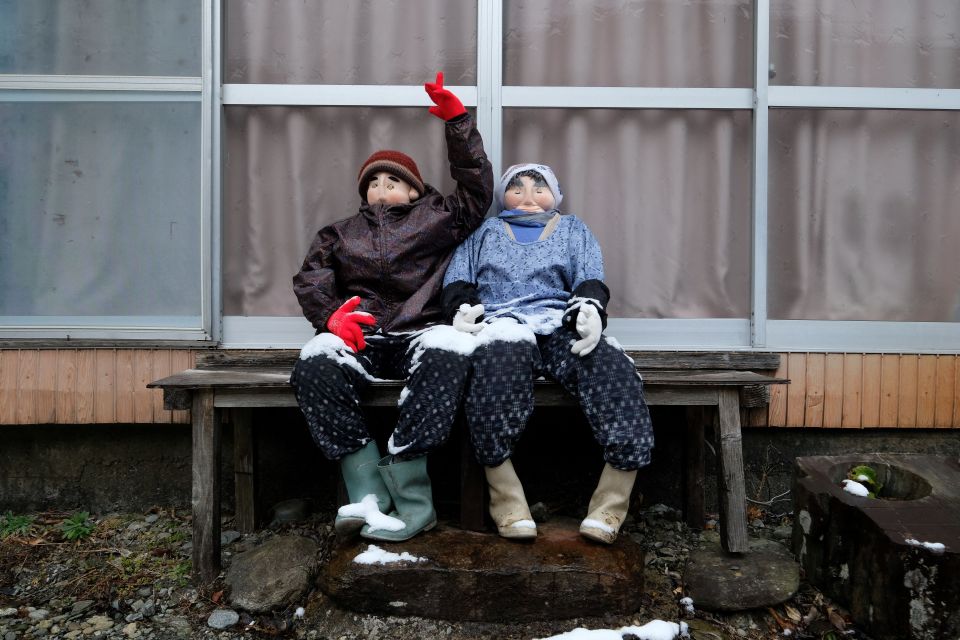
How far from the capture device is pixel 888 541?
1.97m

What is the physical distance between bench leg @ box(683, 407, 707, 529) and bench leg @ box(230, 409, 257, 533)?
178 centimetres

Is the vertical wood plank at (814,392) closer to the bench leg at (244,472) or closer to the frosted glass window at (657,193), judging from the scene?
the frosted glass window at (657,193)

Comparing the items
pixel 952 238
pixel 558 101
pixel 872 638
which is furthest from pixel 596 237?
pixel 872 638

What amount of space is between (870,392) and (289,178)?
2.69m

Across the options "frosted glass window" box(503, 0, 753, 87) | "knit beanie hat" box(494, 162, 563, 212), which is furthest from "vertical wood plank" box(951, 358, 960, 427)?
"knit beanie hat" box(494, 162, 563, 212)

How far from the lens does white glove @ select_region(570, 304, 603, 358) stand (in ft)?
7.51

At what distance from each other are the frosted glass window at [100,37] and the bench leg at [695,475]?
2.60m

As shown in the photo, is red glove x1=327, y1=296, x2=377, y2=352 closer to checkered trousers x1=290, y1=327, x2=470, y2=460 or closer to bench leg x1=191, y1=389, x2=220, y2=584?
checkered trousers x1=290, y1=327, x2=470, y2=460

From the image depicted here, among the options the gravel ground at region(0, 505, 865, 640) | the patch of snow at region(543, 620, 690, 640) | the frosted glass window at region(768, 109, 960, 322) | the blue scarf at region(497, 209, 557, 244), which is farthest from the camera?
the frosted glass window at region(768, 109, 960, 322)

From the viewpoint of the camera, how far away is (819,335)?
120 inches

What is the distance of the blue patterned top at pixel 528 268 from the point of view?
2678 mm

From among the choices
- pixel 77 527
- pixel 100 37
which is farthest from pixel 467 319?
pixel 100 37

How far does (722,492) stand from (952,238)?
1673 mm

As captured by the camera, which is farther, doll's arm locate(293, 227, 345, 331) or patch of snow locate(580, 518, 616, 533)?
doll's arm locate(293, 227, 345, 331)
